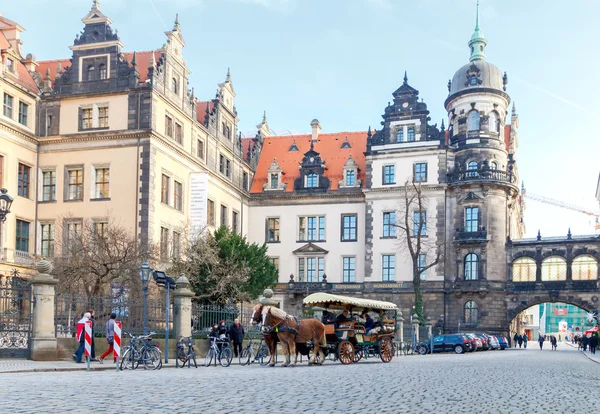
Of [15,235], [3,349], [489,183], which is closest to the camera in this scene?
[3,349]

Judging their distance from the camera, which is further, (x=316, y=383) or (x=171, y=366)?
(x=171, y=366)

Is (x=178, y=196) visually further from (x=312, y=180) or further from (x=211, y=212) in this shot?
(x=312, y=180)

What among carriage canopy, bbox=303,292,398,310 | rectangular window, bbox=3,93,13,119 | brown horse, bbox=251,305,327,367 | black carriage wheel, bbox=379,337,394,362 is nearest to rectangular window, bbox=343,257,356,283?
rectangular window, bbox=3,93,13,119

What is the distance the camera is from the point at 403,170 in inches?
2458

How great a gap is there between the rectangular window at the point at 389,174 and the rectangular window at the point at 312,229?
6329 mm

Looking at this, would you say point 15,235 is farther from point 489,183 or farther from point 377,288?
point 489,183

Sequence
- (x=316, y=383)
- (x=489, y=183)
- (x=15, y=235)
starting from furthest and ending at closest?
(x=489, y=183) < (x=15, y=235) < (x=316, y=383)

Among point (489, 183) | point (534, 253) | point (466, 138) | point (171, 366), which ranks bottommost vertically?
point (171, 366)

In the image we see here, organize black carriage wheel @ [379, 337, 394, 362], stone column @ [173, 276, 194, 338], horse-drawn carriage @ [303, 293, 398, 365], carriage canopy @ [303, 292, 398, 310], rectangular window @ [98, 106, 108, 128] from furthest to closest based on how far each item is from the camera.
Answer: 1. rectangular window @ [98, 106, 108, 128]
2. black carriage wheel @ [379, 337, 394, 362]
3. carriage canopy @ [303, 292, 398, 310]
4. stone column @ [173, 276, 194, 338]
5. horse-drawn carriage @ [303, 293, 398, 365]

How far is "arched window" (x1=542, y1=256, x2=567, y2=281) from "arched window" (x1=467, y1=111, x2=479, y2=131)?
12.0 metres

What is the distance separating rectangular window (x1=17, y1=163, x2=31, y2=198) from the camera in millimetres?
47000

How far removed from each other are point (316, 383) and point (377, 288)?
46296 mm

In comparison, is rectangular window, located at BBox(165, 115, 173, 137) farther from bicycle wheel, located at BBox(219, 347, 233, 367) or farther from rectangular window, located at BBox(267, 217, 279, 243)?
bicycle wheel, located at BBox(219, 347, 233, 367)

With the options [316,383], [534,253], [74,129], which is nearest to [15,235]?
[74,129]
